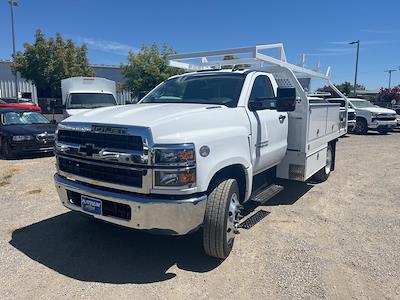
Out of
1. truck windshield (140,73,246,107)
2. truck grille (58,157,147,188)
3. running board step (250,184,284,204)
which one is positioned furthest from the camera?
Result: running board step (250,184,284,204)

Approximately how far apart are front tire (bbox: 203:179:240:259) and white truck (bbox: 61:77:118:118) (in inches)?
390

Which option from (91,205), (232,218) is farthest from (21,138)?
(232,218)

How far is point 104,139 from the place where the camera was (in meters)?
3.32

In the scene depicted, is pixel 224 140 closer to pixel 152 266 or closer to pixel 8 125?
pixel 152 266

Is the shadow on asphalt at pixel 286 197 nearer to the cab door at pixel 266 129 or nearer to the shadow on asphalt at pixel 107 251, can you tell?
the cab door at pixel 266 129

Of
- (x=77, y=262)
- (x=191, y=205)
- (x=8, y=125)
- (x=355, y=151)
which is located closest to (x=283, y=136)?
(x=191, y=205)

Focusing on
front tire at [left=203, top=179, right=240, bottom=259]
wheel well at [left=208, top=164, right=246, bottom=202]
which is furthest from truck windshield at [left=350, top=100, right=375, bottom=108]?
front tire at [left=203, top=179, right=240, bottom=259]

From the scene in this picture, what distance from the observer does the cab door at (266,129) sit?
4.27 metres

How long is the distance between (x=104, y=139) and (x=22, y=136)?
739cm

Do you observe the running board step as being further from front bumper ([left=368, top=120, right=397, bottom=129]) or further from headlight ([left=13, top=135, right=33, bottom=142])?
front bumper ([left=368, top=120, right=397, bottom=129])

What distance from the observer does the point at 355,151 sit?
11703 millimetres

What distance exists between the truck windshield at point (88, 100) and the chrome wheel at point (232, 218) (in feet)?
32.9

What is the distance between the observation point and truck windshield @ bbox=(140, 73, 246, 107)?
171 inches

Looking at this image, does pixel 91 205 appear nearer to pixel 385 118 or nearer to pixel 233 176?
pixel 233 176
